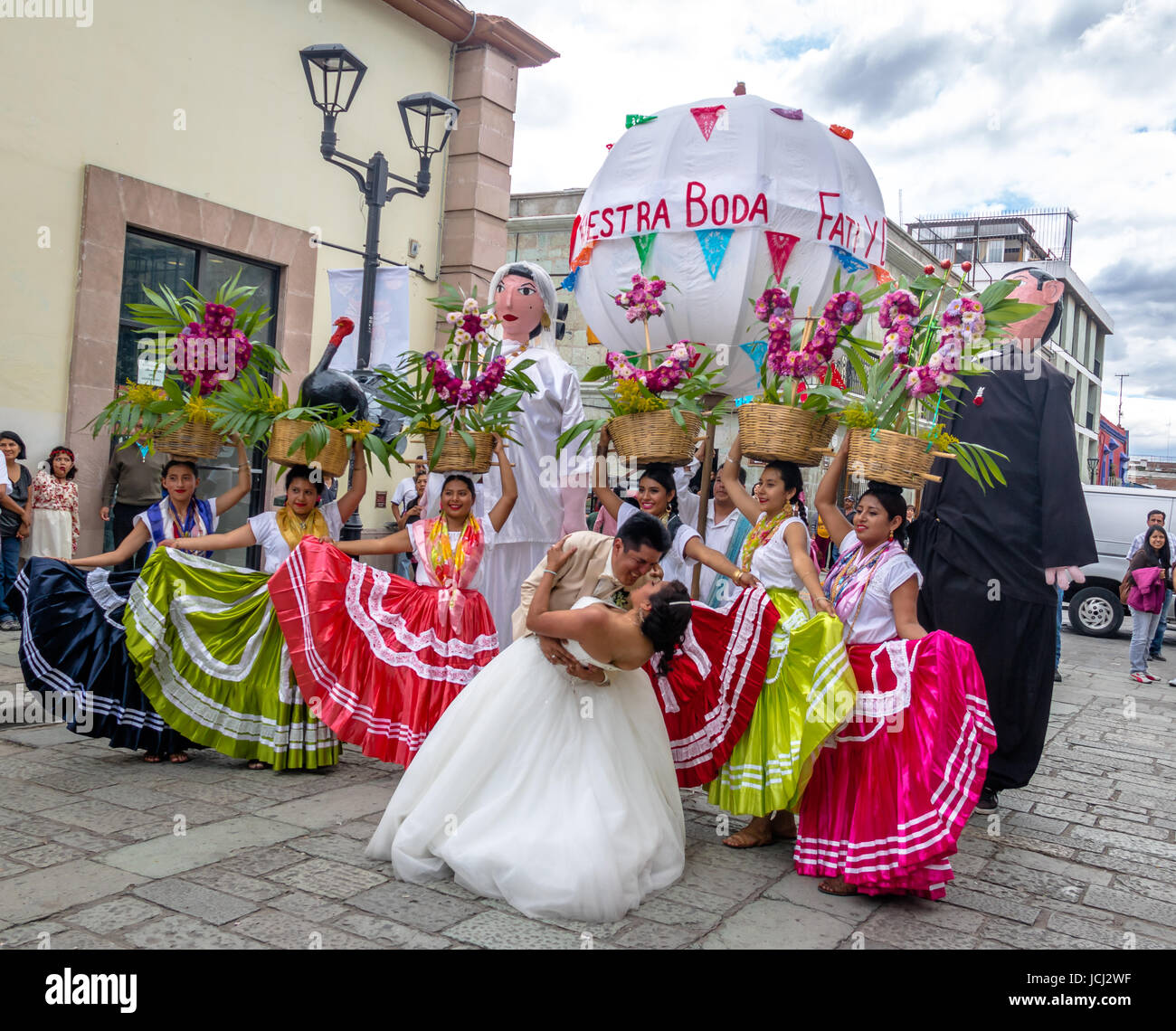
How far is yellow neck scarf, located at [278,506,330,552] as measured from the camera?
→ 16.6 ft

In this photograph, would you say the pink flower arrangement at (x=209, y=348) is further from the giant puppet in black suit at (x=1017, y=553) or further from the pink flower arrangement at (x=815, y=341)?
the giant puppet in black suit at (x=1017, y=553)

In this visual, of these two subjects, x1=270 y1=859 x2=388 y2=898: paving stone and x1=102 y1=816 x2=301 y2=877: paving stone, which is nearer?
x1=270 y1=859 x2=388 y2=898: paving stone

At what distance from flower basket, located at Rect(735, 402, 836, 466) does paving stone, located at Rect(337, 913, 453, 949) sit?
228 centimetres

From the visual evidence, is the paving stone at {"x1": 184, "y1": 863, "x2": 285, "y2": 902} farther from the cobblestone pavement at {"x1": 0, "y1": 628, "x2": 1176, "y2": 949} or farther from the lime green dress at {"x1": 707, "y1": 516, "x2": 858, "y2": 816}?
the lime green dress at {"x1": 707, "y1": 516, "x2": 858, "y2": 816}

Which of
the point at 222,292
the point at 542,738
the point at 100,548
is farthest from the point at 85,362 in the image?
the point at 542,738

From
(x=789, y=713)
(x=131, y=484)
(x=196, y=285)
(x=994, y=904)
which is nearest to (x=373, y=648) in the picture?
(x=789, y=713)

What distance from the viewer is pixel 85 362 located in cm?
831

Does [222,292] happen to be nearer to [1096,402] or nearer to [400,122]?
[400,122]

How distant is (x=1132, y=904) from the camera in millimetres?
3805

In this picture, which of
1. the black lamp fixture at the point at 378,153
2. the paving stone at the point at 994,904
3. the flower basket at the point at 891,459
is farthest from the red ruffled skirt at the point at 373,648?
the black lamp fixture at the point at 378,153

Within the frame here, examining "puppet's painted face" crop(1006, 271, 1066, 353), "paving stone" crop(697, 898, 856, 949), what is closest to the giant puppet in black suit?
"puppet's painted face" crop(1006, 271, 1066, 353)

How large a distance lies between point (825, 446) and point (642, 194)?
1614 mm

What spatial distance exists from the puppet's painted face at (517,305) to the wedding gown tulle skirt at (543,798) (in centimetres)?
219

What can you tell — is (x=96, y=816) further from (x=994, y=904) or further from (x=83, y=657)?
(x=994, y=904)
